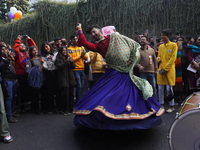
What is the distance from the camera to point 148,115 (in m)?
3.36

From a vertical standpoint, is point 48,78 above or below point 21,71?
below

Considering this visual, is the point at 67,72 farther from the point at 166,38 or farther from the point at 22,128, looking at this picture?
the point at 166,38

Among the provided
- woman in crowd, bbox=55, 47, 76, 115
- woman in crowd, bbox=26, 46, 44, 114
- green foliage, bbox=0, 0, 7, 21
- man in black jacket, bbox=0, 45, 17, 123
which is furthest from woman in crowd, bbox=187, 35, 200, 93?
green foliage, bbox=0, 0, 7, 21

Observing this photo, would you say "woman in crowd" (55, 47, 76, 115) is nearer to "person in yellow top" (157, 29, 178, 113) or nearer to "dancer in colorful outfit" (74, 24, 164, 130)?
"dancer in colorful outfit" (74, 24, 164, 130)

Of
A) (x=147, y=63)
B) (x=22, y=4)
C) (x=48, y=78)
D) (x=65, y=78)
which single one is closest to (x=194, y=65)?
(x=147, y=63)

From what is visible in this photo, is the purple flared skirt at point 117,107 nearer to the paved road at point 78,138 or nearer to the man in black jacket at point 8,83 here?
the paved road at point 78,138

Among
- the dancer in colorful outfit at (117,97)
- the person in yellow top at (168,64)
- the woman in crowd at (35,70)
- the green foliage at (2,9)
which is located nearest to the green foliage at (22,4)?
the green foliage at (2,9)

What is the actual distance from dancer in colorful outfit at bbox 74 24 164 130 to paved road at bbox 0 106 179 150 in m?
0.29

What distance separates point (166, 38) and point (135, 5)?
4057 millimetres

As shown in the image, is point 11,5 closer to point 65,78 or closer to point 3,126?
point 65,78

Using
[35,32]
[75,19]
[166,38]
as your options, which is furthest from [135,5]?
[35,32]

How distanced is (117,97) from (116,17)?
633 cm

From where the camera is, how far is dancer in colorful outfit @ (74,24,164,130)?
3.24m

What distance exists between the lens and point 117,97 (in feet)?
11.1
